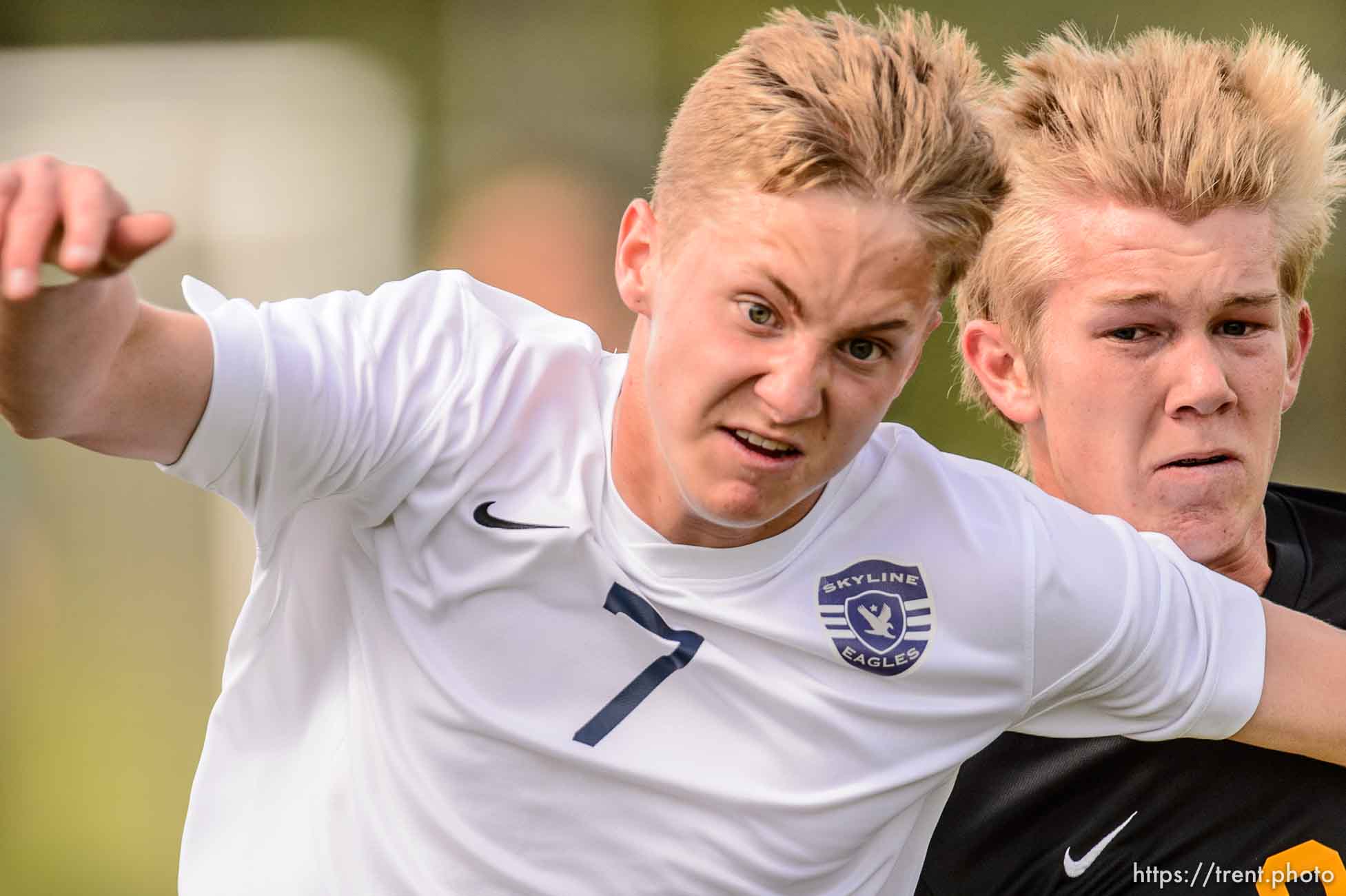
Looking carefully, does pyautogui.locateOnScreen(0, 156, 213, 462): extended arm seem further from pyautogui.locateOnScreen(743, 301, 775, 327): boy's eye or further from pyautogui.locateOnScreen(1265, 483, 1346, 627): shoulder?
pyautogui.locateOnScreen(1265, 483, 1346, 627): shoulder

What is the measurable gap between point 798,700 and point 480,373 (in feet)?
1.75

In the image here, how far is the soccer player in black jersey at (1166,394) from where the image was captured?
2355mm

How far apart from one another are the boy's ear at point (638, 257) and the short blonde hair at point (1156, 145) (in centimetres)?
75

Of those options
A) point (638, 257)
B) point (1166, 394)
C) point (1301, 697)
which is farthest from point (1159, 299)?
point (638, 257)

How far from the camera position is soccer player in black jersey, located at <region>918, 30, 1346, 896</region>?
2355 millimetres

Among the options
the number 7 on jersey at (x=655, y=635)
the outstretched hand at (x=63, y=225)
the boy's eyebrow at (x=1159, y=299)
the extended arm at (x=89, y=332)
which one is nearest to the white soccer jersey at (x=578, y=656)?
the number 7 on jersey at (x=655, y=635)

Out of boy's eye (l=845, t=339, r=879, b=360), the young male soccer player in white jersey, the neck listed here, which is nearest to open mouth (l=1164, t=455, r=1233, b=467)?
the neck

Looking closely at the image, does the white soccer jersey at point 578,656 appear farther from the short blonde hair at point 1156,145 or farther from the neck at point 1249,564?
the short blonde hair at point 1156,145

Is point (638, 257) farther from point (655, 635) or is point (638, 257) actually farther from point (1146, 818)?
point (1146, 818)

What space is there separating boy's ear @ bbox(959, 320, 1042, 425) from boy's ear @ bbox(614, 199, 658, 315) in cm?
91

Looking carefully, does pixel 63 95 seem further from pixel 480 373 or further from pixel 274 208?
pixel 480 373

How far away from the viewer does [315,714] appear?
75.4 inches

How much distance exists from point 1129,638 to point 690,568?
21.3 inches

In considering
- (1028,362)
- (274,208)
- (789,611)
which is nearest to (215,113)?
(274,208)
